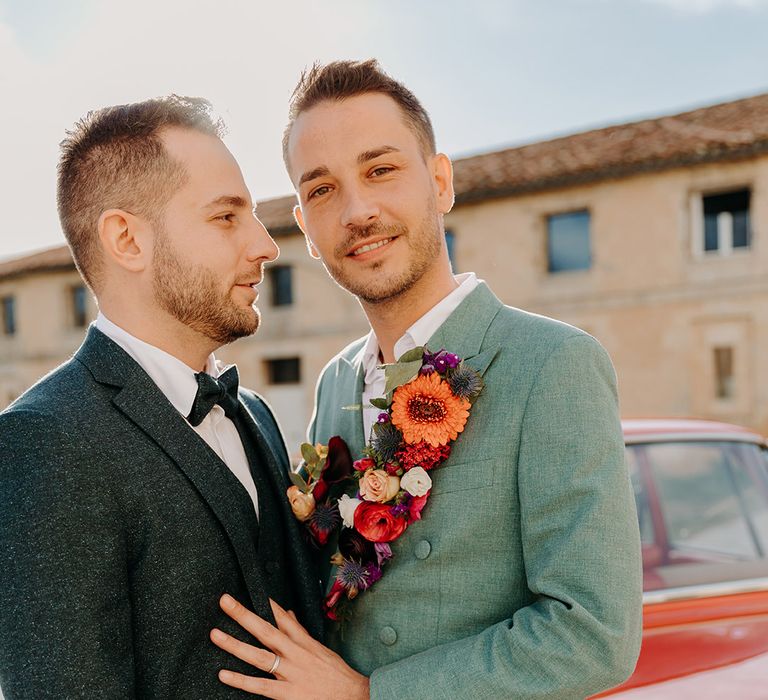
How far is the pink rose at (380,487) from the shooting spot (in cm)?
186

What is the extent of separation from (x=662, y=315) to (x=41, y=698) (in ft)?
54.0

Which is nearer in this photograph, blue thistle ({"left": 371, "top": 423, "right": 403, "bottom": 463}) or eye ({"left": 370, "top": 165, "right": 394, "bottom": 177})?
blue thistle ({"left": 371, "top": 423, "right": 403, "bottom": 463})

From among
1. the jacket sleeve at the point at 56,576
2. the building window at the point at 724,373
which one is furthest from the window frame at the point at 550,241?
the jacket sleeve at the point at 56,576

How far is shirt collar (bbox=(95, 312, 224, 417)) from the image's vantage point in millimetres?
1905

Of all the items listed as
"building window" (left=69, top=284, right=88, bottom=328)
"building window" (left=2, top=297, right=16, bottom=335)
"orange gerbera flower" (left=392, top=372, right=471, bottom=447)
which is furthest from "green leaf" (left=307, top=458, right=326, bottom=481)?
"building window" (left=2, top=297, right=16, bottom=335)

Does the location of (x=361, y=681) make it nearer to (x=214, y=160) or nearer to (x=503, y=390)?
(x=503, y=390)

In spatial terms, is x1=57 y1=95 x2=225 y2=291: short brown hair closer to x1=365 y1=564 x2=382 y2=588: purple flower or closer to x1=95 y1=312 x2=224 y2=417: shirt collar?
x1=95 y1=312 x2=224 y2=417: shirt collar

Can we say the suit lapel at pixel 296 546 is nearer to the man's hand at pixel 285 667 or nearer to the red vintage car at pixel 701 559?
the man's hand at pixel 285 667

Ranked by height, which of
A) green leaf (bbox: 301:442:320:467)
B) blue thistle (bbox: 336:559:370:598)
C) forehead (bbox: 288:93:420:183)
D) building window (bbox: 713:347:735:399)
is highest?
forehead (bbox: 288:93:420:183)

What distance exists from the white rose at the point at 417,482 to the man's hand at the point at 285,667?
0.46 metres

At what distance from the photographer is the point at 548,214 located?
17203 millimetres

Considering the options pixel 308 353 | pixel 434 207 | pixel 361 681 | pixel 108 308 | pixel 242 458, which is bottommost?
pixel 308 353

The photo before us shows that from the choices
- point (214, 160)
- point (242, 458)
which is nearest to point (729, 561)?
point (242, 458)

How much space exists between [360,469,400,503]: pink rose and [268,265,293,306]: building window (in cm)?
1977
